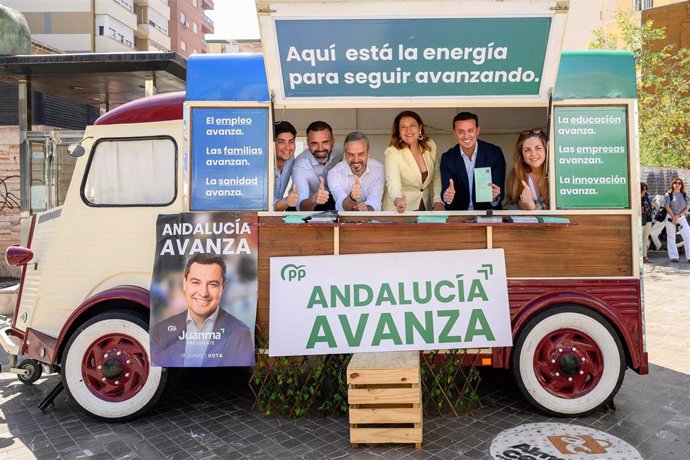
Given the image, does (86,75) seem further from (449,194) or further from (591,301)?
(591,301)

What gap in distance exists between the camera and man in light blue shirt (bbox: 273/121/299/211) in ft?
16.4

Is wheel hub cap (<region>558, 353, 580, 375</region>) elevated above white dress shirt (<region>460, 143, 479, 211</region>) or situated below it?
below

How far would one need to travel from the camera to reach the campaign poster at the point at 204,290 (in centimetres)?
461

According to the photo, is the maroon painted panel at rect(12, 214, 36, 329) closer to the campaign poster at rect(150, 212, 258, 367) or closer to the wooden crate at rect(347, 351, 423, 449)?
the campaign poster at rect(150, 212, 258, 367)

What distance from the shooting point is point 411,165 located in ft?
17.8

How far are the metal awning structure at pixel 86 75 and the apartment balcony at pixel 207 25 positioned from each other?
56203 millimetres

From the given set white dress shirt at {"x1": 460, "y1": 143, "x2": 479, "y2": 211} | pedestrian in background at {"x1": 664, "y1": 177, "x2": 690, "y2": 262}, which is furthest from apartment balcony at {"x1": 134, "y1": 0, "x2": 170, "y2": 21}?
white dress shirt at {"x1": 460, "y1": 143, "x2": 479, "y2": 211}

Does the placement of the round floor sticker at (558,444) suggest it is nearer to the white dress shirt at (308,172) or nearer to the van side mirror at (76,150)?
the white dress shirt at (308,172)

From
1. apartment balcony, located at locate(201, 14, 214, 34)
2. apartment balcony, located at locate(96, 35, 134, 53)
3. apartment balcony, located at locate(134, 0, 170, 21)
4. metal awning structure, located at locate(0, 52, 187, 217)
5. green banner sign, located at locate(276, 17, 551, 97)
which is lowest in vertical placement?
green banner sign, located at locate(276, 17, 551, 97)

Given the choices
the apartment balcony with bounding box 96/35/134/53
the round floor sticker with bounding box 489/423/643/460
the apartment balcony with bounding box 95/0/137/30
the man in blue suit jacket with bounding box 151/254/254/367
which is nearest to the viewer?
the round floor sticker with bounding box 489/423/643/460

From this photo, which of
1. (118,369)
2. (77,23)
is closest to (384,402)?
(118,369)

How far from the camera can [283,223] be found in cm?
468

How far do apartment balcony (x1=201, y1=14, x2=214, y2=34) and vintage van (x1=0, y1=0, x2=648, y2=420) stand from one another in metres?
63.5

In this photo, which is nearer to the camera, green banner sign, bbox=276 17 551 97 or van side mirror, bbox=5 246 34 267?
green banner sign, bbox=276 17 551 97
